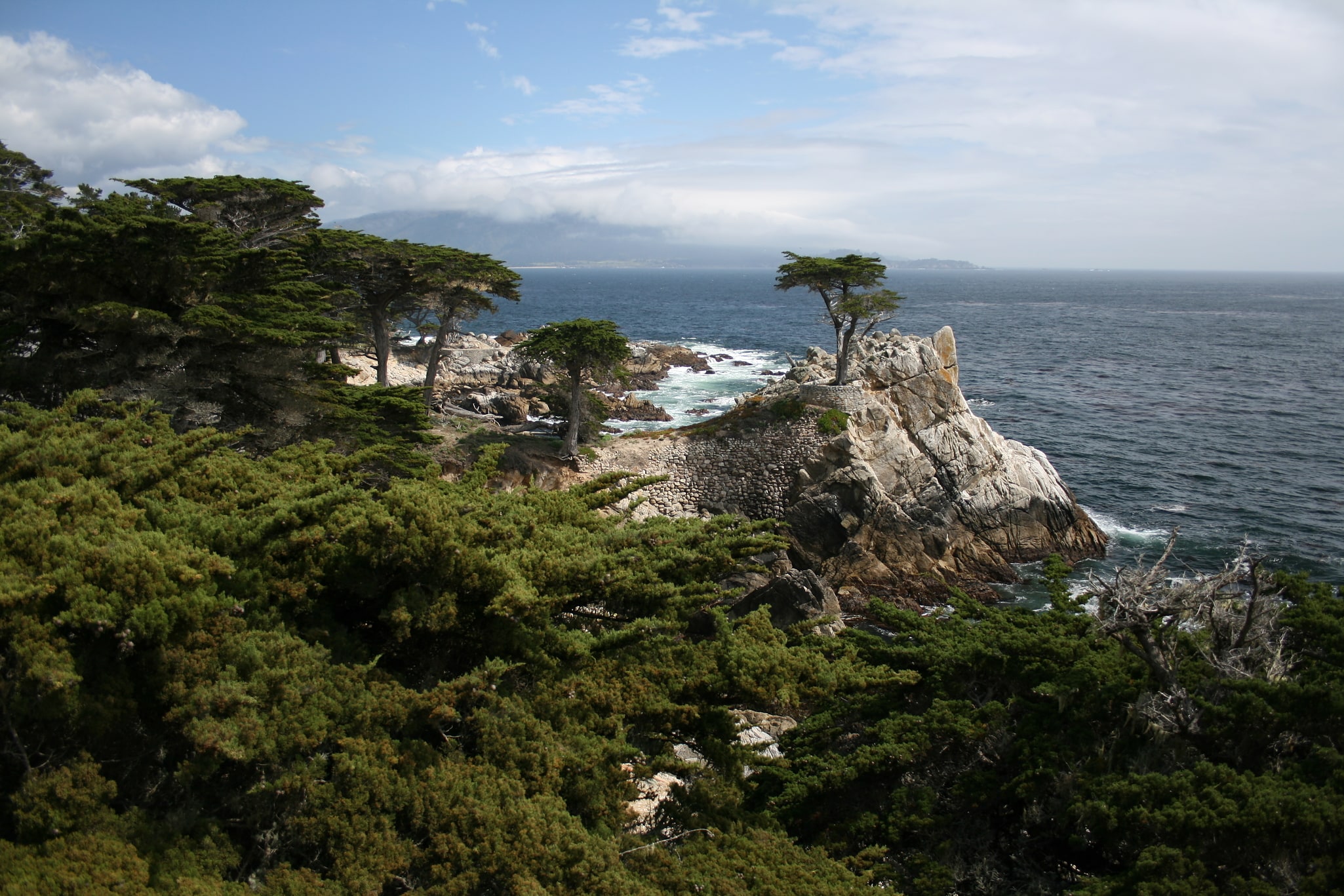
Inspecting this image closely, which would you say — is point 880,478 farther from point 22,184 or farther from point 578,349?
point 22,184

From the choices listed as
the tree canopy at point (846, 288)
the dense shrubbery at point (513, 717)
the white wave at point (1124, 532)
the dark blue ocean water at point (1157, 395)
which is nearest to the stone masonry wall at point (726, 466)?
the tree canopy at point (846, 288)

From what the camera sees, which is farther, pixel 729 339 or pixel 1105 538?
pixel 729 339

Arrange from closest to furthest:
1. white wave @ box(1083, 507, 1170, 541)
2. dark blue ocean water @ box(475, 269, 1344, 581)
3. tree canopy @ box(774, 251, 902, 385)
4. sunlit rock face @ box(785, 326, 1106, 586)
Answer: sunlit rock face @ box(785, 326, 1106, 586) → white wave @ box(1083, 507, 1170, 541) → dark blue ocean water @ box(475, 269, 1344, 581) → tree canopy @ box(774, 251, 902, 385)

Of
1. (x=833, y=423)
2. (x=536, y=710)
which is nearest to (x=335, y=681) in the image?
(x=536, y=710)

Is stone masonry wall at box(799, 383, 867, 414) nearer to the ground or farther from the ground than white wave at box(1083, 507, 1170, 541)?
farther from the ground

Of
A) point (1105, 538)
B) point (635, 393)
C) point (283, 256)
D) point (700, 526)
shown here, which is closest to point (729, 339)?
point (635, 393)

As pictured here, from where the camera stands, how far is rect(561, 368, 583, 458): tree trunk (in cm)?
2545

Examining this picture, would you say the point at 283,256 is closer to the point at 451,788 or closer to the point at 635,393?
the point at 451,788

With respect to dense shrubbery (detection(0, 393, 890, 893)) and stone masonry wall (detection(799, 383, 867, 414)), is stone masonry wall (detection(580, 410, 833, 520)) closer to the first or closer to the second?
stone masonry wall (detection(799, 383, 867, 414))

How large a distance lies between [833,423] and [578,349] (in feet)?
31.0

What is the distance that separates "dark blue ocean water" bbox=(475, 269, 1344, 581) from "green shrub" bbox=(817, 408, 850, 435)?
10.1 meters

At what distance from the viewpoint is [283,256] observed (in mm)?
18469

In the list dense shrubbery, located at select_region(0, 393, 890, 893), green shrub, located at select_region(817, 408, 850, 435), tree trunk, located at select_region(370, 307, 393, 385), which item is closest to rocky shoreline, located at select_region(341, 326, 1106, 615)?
green shrub, located at select_region(817, 408, 850, 435)

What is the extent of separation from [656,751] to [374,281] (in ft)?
70.7
